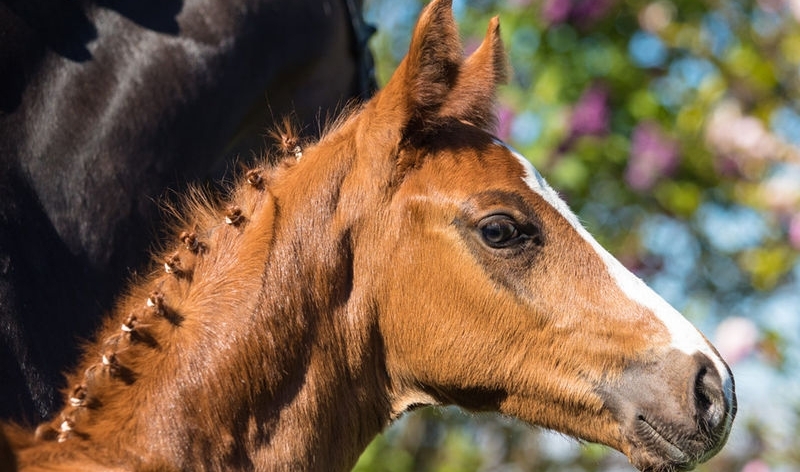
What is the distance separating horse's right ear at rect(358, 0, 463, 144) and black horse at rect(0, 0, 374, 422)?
71cm

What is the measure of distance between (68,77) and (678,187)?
3578mm

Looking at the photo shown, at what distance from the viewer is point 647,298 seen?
2.88 m

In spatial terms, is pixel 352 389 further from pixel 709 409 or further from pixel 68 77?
pixel 68 77

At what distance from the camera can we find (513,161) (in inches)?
118

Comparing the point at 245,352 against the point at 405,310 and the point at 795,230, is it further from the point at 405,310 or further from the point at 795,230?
the point at 795,230

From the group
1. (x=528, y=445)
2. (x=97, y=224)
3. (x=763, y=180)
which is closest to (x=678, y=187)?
(x=763, y=180)

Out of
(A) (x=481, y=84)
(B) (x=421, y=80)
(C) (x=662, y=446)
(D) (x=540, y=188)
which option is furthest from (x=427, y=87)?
(C) (x=662, y=446)

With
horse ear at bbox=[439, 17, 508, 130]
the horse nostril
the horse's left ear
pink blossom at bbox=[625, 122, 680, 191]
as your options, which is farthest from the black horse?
pink blossom at bbox=[625, 122, 680, 191]

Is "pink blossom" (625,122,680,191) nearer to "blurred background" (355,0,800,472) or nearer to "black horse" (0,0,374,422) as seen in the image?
"blurred background" (355,0,800,472)

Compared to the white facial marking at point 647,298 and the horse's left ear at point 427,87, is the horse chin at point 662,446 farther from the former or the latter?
the horse's left ear at point 427,87

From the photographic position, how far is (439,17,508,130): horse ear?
3115mm

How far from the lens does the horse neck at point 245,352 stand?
2598 millimetres

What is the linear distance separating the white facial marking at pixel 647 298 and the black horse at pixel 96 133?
969 mm

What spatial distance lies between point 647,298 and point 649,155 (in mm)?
2999
